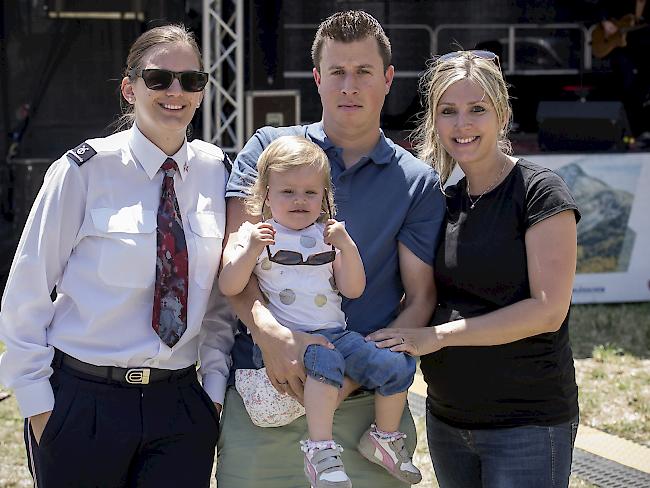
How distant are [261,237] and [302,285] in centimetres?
22

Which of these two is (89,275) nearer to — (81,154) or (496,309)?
(81,154)

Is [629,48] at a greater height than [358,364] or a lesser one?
greater

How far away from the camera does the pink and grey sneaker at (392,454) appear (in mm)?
2770

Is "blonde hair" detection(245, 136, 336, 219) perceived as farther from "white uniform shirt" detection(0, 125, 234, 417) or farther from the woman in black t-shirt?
the woman in black t-shirt

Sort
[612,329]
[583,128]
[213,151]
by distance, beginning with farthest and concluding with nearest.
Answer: [583,128] → [612,329] → [213,151]

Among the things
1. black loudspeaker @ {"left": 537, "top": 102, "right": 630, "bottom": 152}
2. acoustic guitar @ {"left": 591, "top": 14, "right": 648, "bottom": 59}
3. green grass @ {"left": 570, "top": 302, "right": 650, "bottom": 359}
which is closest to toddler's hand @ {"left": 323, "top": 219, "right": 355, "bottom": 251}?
green grass @ {"left": 570, "top": 302, "right": 650, "bottom": 359}

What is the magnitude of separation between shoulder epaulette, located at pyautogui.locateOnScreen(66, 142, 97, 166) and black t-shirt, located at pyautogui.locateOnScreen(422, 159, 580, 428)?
3.53ft

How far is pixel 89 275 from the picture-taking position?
2592mm

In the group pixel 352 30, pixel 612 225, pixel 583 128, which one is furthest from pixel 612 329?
pixel 352 30

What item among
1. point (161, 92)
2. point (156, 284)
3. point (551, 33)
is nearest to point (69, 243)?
point (156, 284)

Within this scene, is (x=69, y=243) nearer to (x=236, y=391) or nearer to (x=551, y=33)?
(x=236, y=391)

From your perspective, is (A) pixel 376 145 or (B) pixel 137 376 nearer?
(B) pixel 137 376

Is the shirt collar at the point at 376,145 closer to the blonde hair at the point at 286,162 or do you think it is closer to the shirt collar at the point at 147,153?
the blonde hair at the point at 286,162

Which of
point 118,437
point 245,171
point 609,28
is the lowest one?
point 118,437
